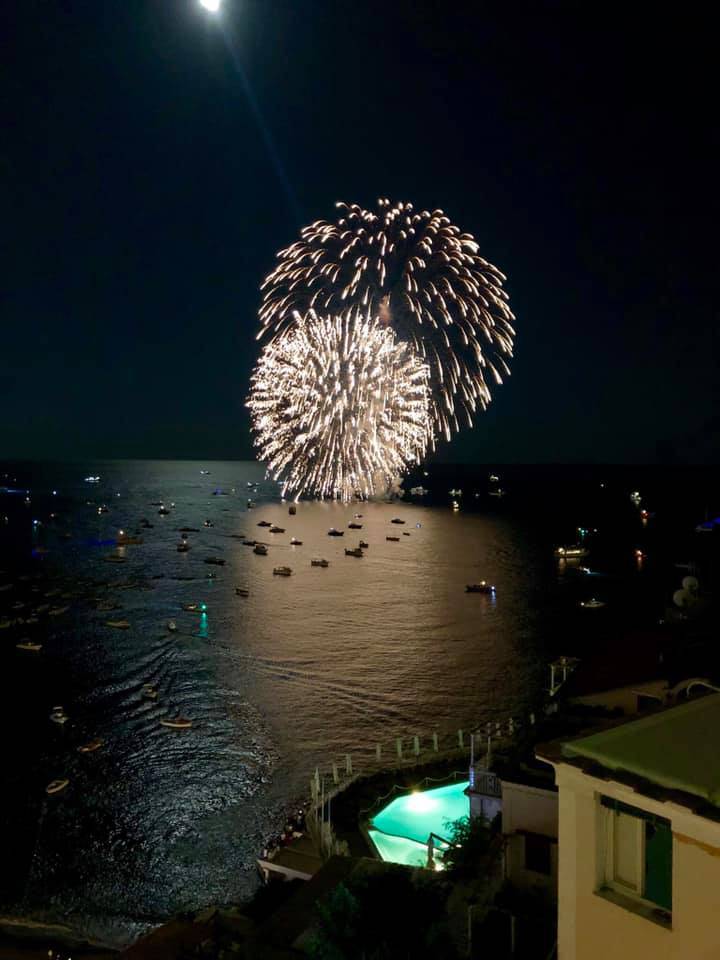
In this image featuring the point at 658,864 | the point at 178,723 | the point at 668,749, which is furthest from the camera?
the point at 178,723

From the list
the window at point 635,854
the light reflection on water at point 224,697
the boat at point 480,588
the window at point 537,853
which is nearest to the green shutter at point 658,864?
the window at point 635,854

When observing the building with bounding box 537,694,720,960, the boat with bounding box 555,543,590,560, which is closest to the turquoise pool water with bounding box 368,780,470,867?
the building with bounding box 537,694,720,960

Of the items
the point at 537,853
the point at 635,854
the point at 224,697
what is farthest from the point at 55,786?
the point at 635,854

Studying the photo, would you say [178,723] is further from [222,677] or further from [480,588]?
[480,588]

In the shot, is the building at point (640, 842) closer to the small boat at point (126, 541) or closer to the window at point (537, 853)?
the window at point (537, 853)

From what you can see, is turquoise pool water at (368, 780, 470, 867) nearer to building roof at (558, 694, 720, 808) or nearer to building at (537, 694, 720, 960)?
building at (537, 694, 720, 960)

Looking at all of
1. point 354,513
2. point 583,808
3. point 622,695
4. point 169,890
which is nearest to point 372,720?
point 169,890
